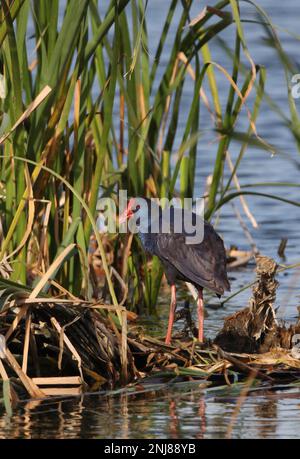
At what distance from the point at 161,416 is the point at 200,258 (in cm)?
133

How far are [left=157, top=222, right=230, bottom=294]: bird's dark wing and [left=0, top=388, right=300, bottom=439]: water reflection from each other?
2.75ft

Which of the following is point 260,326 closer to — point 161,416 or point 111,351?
point 111,351

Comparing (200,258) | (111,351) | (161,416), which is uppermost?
(200,258)

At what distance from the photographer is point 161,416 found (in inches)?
176

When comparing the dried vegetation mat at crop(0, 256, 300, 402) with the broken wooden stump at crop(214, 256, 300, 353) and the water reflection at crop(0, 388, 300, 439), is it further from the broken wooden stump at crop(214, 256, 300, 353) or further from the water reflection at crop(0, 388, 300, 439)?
the water reflection at crop(0, 388, 300, 439)

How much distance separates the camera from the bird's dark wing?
556cm

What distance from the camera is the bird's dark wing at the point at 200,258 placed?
5559 millimetres

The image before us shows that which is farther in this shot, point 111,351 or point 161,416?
point 111,351

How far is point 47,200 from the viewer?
5.29 metres

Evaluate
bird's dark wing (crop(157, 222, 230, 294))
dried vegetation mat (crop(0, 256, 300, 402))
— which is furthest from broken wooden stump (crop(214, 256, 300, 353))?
bird's dark wing (crop(157, 222, 230, 294))

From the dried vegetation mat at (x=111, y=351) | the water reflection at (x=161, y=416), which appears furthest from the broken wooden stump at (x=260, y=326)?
the water reflection at (x=161, y=416)

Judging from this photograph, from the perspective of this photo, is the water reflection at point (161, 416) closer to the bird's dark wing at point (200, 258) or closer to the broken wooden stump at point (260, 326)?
the broken wooden stump at point (260, 326)

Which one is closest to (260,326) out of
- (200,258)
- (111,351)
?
(200,258)
